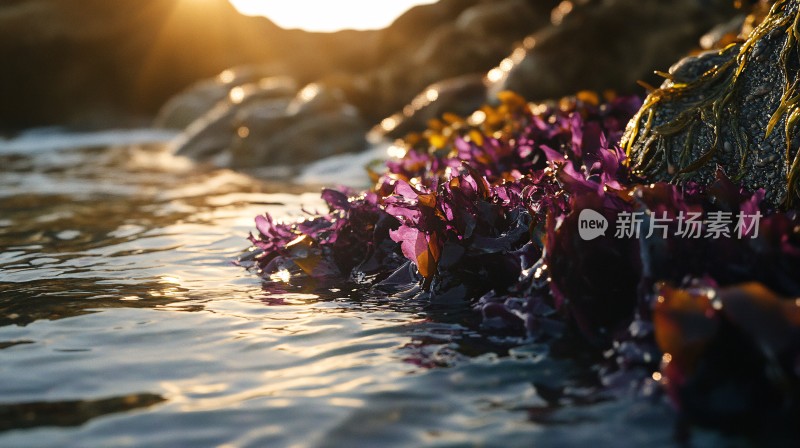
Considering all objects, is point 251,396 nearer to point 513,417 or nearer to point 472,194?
point 513,417

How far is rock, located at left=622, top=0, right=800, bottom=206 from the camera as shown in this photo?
3.15 meters

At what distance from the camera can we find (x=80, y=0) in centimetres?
3753

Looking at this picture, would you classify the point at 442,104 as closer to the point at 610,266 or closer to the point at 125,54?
the point at 610,266

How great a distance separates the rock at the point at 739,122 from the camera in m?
3.15

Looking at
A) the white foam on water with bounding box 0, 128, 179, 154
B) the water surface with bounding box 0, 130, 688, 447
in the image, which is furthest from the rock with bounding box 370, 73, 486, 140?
the white foam on water with bounding box 0, 128, 179, 154

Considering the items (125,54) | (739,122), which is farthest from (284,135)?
(125,54)

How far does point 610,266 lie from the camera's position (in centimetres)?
270

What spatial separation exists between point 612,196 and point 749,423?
126 cm

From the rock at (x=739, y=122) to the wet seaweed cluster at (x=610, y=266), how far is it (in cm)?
16

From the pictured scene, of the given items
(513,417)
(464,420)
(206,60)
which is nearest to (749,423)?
(513,417)

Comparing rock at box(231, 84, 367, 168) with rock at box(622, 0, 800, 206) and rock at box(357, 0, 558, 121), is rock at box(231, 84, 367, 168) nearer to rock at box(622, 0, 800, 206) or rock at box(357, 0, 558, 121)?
rock at box(357, 0, 558, 121)

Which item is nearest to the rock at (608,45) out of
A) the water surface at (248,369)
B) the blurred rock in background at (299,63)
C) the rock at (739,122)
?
the blurred rock in background at (299,63)

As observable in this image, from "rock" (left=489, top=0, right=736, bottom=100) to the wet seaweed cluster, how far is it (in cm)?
967

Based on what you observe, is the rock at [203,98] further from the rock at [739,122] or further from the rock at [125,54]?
the rock at [739,122]
